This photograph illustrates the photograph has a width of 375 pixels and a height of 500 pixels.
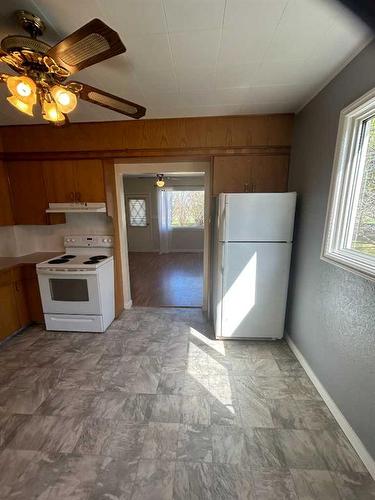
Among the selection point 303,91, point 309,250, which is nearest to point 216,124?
point 303,91

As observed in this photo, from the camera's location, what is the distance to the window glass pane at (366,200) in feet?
4.78

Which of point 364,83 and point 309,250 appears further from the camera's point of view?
point 309,250

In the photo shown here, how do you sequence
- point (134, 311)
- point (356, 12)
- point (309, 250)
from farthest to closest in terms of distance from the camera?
point (134, 311) → point (309, 250) → point (356, 12)

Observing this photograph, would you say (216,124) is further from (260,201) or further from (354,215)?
(354,215)

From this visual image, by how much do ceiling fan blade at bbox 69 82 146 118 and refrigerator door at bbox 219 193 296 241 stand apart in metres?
1.10

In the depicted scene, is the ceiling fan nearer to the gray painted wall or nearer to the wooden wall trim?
the wooden wall trim

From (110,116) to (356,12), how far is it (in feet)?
7.13

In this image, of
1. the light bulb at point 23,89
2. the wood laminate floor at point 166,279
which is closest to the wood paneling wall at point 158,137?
the light bulb at point 23,89

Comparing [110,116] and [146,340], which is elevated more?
[110,116]


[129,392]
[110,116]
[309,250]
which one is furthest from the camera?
[110,116]

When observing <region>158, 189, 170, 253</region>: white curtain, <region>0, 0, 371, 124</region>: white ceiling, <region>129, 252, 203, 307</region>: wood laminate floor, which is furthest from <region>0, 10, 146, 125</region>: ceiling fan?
<region>158, 189, 170, 253</region>: white curtain

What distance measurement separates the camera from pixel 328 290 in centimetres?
172

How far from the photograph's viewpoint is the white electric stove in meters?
2.49

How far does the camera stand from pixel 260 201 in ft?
7.06
